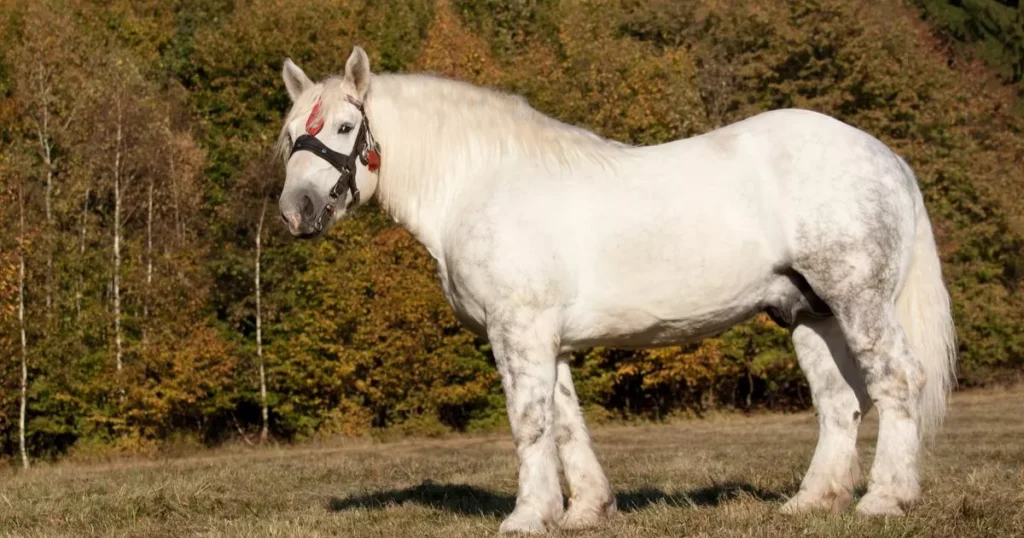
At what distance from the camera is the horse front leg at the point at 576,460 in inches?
295

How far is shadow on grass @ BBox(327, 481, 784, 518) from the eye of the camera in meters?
8.48

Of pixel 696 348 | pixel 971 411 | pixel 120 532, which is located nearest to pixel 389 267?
pixel 696 348

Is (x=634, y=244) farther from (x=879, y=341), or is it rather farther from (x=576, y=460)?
(x=879, y=341)

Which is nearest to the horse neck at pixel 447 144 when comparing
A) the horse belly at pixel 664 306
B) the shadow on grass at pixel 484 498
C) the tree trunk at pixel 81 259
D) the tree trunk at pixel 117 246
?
the horse belly at pixel 664 306

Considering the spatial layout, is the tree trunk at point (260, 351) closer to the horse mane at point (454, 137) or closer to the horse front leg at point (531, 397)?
the horse mane at point (454, 137)

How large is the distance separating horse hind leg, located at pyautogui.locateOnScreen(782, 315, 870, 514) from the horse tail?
1.50 feet

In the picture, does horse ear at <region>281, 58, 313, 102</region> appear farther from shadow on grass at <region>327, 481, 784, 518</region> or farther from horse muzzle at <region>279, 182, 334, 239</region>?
shadow on grass at <region>327, 481, 784, 518</region>

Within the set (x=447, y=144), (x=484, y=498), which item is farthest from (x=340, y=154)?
(x=484, y=498)

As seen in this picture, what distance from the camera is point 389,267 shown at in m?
29.9

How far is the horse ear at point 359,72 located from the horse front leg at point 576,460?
2.22 metres

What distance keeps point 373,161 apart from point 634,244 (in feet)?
6.06

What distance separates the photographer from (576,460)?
7.61 meters

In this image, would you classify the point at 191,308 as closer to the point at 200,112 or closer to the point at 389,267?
the point at 389,267

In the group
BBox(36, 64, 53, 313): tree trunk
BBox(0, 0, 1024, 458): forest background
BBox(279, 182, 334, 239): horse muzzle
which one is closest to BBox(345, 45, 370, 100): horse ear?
BBox(279, 182, 334, 239): horse muzzle
